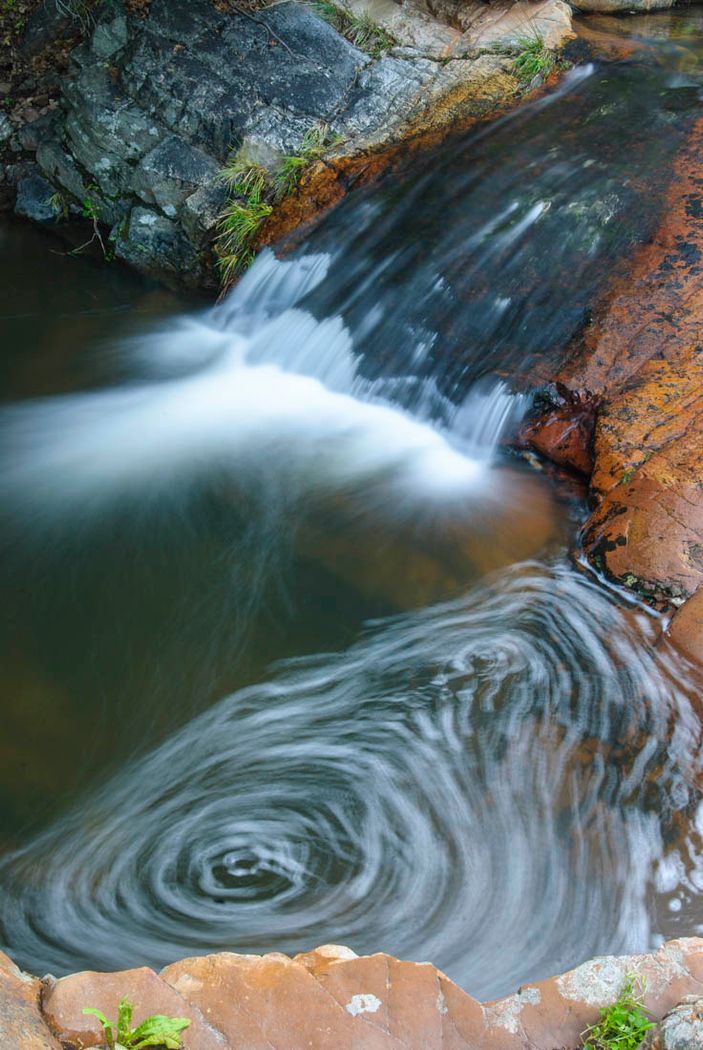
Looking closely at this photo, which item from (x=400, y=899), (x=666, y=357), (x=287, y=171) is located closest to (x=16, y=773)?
(x=400, y=899)

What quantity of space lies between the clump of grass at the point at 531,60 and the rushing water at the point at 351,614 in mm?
269

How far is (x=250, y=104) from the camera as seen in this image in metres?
7.18

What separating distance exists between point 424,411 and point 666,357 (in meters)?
1.48

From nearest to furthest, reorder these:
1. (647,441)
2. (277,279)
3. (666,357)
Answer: (647,441)
(666,357)
(277,279)

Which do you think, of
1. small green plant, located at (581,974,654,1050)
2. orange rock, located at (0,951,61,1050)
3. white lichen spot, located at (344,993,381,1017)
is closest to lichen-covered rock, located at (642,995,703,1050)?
small green plant, located at (581,974,654,1050)

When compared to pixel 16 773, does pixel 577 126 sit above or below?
above

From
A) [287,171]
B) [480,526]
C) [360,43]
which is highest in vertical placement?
[360,43]

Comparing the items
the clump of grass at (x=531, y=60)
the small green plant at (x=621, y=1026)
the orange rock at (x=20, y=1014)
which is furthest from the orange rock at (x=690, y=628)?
the clump of grass at (x=531, y=60)

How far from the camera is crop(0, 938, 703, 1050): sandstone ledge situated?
2.37 metres

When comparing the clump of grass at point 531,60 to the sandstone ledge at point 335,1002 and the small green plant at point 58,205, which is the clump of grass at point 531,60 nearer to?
the small green plant at point 58,205

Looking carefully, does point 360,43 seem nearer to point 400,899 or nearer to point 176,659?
point 176,659

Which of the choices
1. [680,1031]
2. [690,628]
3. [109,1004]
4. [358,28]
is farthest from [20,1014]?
[358,28]

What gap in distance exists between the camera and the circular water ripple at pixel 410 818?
313 cm

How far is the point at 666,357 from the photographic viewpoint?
5066mm
